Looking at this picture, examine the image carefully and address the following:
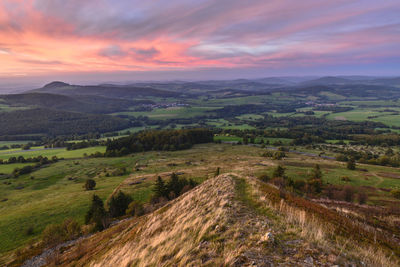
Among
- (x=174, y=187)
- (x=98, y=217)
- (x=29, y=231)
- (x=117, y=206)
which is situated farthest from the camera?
(x=174, y=187)

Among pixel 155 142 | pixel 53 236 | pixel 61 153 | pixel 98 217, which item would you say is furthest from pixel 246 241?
pixel 61 153

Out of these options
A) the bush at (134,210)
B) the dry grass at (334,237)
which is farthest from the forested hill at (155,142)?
the dry grass at (334,237)

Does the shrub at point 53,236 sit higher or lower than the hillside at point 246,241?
lower

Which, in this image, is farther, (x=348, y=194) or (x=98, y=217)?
(x=348, y=194)

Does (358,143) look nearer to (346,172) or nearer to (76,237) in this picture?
(346,172)

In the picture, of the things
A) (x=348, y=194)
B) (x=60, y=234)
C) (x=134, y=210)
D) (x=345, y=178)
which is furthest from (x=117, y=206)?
(x=345, y=178)

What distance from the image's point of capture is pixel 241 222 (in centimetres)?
1499

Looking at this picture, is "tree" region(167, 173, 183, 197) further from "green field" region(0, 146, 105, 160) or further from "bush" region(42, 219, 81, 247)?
"green field" region(0, 146, 105, 160)

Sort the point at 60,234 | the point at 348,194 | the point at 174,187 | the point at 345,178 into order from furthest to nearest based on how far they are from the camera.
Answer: the point at 345,178 < the point at 174,187 < the point at 348,194 < the point at 60,234

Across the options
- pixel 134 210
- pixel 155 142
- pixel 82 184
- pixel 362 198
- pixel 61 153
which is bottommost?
pixel 61 153

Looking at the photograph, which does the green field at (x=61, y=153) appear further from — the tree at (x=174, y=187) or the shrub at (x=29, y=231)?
the tree at (x=174, y=187)

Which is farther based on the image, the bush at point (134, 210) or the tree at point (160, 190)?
the tree at point (160, 190)

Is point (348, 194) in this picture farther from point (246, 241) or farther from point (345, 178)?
point (246, 241)

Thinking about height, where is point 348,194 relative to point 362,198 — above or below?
below
